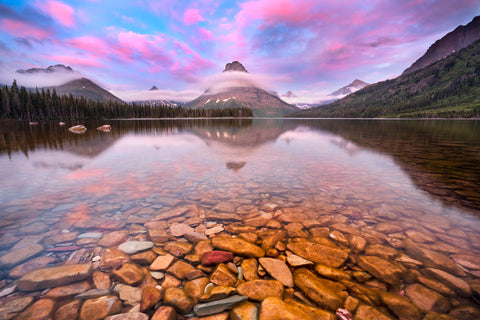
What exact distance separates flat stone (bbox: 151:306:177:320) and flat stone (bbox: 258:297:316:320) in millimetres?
1963

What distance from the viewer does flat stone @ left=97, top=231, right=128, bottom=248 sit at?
7.26 meters

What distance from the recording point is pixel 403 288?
547 cm

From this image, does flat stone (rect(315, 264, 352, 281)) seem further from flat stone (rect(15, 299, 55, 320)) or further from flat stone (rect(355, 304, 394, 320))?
flat stone (rect(15, 299, 55, 320))

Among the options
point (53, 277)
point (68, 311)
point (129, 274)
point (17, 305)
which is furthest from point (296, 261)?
point (17, 305)

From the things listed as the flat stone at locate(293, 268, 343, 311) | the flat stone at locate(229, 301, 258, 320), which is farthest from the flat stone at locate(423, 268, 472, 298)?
the flat stone at locate(229, 301, 258, 320)

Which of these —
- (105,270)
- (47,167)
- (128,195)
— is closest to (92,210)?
(128,195)

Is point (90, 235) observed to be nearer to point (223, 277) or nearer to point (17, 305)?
point (17, 305)

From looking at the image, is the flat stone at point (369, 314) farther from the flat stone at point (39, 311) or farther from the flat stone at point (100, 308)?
the flat stone at point (39, 311)

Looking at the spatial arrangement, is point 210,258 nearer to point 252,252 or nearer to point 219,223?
point 252,252

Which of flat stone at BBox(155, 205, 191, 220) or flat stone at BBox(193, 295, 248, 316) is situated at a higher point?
flat stone at BBox(155, 205, 191, 220)

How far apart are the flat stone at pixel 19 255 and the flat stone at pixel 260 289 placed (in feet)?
22.1

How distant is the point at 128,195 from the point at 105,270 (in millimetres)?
6352

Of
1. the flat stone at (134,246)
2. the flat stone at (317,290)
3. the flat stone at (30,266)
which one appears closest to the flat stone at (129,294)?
the flat stone at (134,246)

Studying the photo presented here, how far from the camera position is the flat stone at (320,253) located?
6391mm
